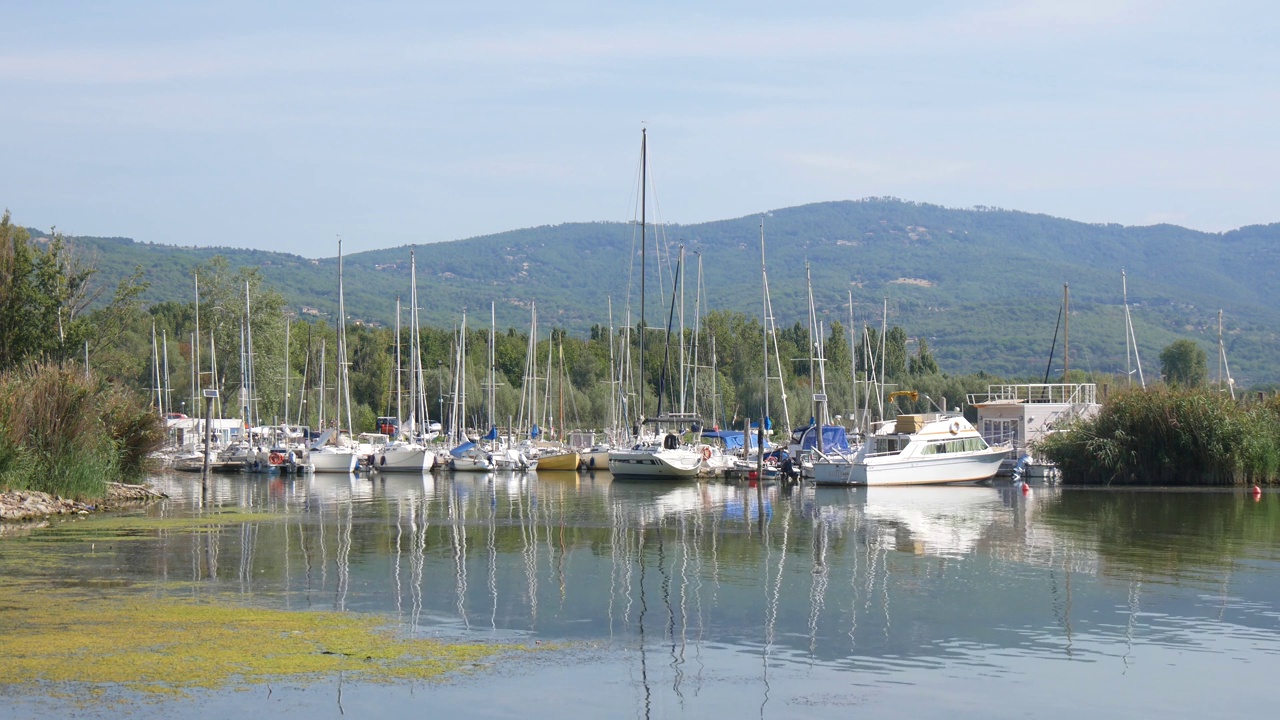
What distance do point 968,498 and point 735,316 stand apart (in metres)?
107

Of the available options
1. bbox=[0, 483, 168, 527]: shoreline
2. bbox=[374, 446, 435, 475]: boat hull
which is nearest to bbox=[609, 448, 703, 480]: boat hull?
bbox=[374, 446, 435, 475]: boat hull

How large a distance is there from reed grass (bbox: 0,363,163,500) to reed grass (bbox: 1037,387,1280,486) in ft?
128

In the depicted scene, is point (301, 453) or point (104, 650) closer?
point (104, 650)

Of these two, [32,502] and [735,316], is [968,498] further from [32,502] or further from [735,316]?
[735,316]

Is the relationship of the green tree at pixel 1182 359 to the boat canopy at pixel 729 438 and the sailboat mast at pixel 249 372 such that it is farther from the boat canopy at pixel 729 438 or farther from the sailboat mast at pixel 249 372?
the sailboat mast at pixel 249 372

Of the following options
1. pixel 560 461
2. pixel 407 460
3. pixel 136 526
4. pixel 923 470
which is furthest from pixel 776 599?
pixel 560 461

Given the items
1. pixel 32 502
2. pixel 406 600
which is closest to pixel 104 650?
pixel 406 600

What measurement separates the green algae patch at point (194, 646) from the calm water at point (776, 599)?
2.41ft

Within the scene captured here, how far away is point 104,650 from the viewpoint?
18.2 m

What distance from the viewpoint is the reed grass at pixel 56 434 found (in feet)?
124

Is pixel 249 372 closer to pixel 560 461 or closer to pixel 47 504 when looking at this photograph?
pixel 560 461

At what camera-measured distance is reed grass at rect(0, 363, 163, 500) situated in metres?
37.7

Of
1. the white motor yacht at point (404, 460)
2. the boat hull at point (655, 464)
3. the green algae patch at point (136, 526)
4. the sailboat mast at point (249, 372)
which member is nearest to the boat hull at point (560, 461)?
the white motor yacht at point (404, 460)

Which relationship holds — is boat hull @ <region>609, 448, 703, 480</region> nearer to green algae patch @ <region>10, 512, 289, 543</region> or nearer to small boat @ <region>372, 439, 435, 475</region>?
small boat @ <region>372, 439, 435, 475</region>
